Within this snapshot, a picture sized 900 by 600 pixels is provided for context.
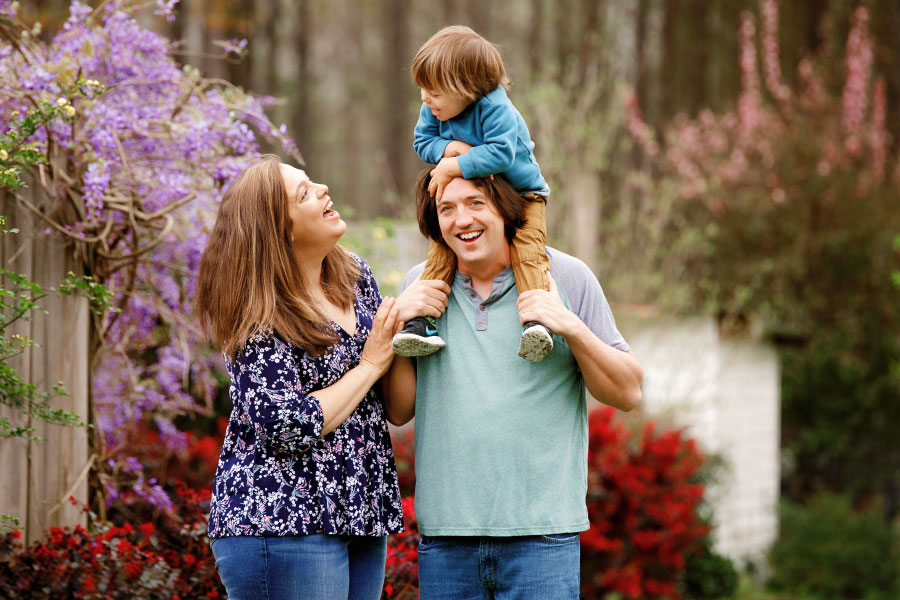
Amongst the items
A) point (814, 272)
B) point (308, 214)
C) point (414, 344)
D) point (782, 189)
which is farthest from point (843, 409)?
point (308, 214)

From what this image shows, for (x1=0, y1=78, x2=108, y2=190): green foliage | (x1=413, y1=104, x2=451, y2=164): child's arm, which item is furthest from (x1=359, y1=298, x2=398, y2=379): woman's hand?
(x1=0, y1=78, x2=108, y2=190): green foliage

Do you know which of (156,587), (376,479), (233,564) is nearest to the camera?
(233,564)

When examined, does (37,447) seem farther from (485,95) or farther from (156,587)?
(485,95)

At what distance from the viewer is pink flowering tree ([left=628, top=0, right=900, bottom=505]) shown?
8.97 metres

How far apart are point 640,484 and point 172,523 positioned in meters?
3.06

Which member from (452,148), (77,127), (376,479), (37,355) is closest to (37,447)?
(37,355)

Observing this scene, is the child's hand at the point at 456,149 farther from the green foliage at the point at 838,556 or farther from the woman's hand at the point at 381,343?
the green foliage at the point at 838,556

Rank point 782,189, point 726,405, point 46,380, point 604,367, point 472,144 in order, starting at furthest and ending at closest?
point 782,189 < point 726,405 < point 46,380 < point 472,144 < point 604,367

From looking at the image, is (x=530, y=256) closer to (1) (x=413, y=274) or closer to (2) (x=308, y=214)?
(1) (x=413, y=274)

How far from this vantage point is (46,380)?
12.0 ft

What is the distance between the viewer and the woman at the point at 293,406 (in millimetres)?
2609

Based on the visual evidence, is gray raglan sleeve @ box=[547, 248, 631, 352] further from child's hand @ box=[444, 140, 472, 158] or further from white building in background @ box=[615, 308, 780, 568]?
white building in background @ box=[615, 308, 780, 568]

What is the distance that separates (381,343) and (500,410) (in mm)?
398

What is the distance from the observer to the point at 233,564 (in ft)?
8.59
